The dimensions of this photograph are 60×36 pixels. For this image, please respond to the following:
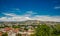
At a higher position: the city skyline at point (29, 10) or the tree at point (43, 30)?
the city skyline at point (29, 10)

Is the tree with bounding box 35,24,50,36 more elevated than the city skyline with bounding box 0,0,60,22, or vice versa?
the city skyline with bounding box 0,0,60,22

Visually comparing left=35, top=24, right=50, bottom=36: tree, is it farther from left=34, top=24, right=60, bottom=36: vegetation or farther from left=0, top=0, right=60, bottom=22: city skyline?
left=0, top=0, right=60, bottom=22: city skyline

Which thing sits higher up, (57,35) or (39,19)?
(39,19)

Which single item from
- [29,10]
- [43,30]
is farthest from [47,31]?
[29,10]

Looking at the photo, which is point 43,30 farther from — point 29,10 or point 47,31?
point 29,10

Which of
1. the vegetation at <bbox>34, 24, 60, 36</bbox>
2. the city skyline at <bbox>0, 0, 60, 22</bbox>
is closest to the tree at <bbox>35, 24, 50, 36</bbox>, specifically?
the vegetation at <bbox>34, 24, 60, 36</bbox>

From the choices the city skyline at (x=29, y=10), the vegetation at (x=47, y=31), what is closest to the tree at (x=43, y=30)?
the vegetation at (x=47, y=31)

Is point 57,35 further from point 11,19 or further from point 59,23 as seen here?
point 11,19

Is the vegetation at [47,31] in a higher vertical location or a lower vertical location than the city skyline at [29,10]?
lower

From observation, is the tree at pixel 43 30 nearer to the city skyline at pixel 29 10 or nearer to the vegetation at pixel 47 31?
the vegetation at pixel 47 31

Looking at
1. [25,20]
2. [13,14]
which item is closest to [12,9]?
[13,14]

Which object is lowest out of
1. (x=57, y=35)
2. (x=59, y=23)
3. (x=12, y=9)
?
(x=57, y=35)
